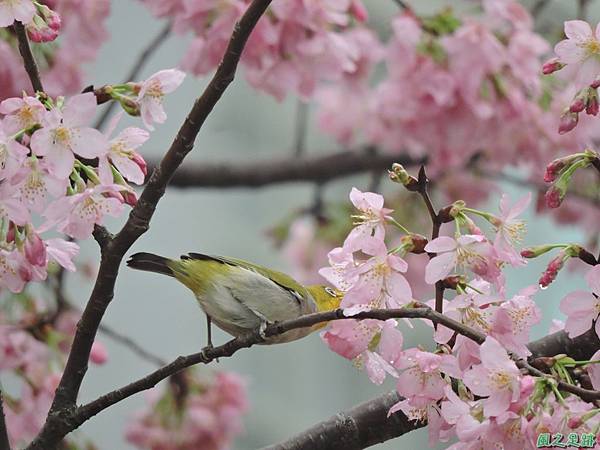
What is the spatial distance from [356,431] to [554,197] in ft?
1.02

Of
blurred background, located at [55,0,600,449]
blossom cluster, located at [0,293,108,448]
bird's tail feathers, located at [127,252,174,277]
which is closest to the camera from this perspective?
bird's tail feathers, located at [127,252,174,277]

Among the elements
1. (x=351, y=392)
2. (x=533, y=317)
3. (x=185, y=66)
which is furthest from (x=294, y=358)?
(x=533, y=317)

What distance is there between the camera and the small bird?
3.80 feet

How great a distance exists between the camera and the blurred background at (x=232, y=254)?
407 cm

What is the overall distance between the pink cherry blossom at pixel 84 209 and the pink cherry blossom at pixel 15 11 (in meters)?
0.17

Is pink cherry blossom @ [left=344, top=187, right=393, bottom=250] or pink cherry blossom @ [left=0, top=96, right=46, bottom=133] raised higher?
pink cherry blossom @ [left=0, top=96, right=46, bottom=133]

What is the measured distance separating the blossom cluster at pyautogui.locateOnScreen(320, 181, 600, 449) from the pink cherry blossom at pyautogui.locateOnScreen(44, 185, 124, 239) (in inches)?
8.3

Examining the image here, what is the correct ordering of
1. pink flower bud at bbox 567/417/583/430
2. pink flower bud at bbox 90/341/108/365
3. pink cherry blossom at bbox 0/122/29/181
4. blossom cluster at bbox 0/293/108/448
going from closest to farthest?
pink flower bud at bbox 567/417/583/430
pink cherry blossom at bbox 0/122/29/181
blossom cluster at bbox 0/293/108/448
pink flower bud at bbox 90/341/108/365

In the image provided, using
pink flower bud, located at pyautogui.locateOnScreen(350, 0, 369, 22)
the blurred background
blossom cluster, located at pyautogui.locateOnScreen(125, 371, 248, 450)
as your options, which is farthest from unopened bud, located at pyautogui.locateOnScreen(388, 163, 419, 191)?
the blurred background

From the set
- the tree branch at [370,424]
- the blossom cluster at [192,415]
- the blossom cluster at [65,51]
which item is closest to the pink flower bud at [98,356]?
the blossom cluster at [192,415]

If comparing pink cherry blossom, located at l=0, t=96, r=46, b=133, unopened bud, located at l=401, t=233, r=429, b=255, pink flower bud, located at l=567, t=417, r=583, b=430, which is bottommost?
pink flower bud, located at l=567, t=417, r=583, b=430

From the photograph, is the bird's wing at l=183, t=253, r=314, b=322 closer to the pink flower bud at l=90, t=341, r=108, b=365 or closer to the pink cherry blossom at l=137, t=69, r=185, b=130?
the pink cherry blossom at l=137, t=69, r=185, b=130

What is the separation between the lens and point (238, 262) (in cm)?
124

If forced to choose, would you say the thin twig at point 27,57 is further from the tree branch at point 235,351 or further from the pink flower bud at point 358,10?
the pink flower bud at point 358,10
